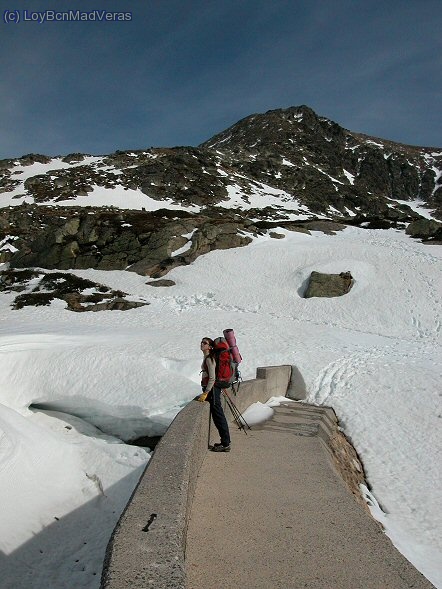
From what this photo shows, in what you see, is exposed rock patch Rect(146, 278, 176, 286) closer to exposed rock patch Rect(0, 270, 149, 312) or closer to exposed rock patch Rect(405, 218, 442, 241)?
exposed rock patch Rect(0, 270, 149, 312)

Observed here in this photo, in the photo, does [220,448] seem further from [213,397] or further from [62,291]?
[62,291]

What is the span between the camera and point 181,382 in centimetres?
1243

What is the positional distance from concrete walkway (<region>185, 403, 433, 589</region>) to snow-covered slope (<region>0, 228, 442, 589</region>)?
2083 millimetres

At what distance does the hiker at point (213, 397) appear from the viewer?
7.07m

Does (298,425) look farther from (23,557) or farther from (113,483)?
(23,557)

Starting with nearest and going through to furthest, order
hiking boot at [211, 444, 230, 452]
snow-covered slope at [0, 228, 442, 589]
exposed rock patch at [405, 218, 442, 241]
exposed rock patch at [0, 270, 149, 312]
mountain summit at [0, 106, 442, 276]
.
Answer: snow-covered slope at [0, 228, 442, 589] → hiking boot at [211, 444, 230, 452] → exposed rock patch at [0, 270, 149, 312] → mountain summit at [0, 106, 442, 276] → exposed rock patch at [405, 218, 442, 241]

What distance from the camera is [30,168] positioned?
9456cm

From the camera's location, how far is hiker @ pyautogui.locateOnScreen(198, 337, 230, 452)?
23.2 ft

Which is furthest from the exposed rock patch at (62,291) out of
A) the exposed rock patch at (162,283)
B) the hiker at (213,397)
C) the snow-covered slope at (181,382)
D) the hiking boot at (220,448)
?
the hiking boot at (220,448)

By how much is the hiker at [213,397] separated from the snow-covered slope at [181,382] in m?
2.43

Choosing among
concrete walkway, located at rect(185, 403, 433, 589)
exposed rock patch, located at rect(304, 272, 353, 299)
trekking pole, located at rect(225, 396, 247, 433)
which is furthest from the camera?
exposed rock patch, located at rect(304, 272, 353, 299)

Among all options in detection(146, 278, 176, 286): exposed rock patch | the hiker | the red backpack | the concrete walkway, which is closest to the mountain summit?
detection(146, 278, 176, 286): exposed rock patch

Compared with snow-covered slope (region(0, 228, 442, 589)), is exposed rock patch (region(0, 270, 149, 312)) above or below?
above

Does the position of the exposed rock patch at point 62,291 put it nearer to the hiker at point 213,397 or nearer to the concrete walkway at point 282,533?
the hiker at point 213,397
